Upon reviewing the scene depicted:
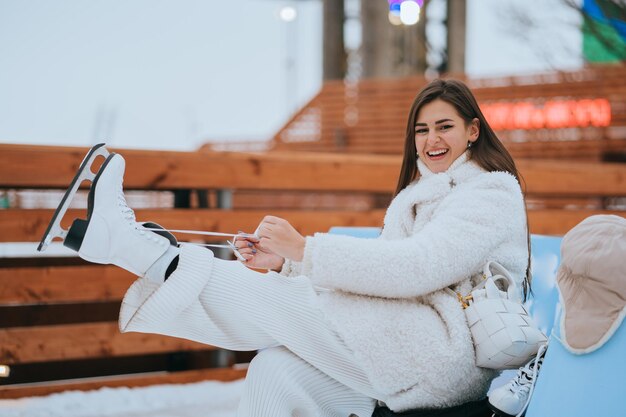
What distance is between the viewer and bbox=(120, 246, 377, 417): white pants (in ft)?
4.15

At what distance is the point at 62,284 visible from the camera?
2.65 metres

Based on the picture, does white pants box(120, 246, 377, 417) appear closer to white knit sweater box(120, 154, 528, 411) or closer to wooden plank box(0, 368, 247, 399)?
white knit sweater box(120, 154, 528, 411)

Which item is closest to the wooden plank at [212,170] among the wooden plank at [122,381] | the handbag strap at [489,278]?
the wooden plank at [122,381]

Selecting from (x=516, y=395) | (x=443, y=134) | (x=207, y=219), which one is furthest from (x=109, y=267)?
(x=516, y=395)

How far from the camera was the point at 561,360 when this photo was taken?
3.55ft

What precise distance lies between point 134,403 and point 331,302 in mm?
1576

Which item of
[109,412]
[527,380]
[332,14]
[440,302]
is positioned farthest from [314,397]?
[332,14]

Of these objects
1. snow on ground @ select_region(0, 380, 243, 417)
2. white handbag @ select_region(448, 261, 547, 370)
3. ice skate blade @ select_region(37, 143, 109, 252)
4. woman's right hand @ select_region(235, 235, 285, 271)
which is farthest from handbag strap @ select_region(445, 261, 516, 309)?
snow on ground @ select_region(0, 380, 243, 417)

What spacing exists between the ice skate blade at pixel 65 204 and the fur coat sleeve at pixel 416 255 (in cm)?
51

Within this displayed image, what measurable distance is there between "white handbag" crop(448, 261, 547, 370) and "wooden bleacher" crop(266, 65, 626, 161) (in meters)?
7.04

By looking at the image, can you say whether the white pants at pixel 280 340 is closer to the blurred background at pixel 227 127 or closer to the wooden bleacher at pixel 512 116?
the blurred background at pixel 227 127

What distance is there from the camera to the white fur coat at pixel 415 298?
1252 mm

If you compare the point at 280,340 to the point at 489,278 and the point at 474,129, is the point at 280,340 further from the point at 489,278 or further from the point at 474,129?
the point at 474,129

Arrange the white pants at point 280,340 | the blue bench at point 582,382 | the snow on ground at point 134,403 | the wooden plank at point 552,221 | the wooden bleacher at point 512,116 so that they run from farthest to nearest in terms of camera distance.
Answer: the wooden bleacher at point 512,116
the wooden plank at point 552,221
the snow on ground at point 134,403
the white pants at point 280,340
the blue bench at point 582,382
